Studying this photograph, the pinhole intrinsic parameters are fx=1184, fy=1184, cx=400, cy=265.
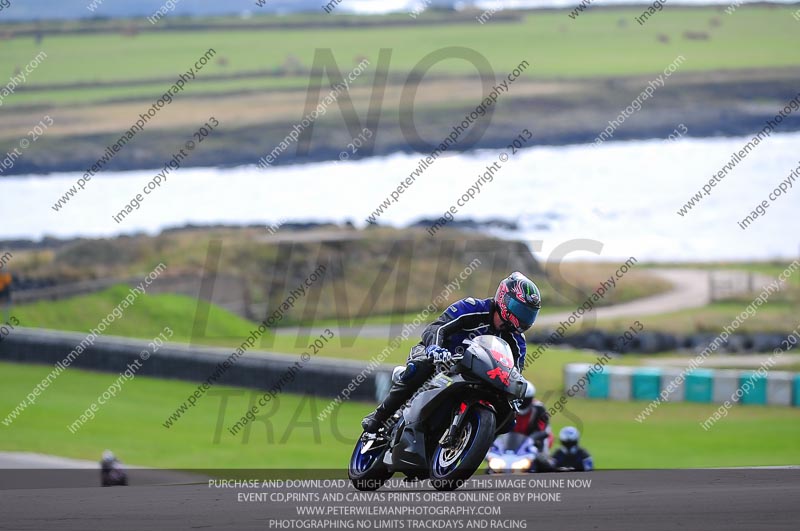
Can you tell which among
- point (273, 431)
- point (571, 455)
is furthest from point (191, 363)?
point (571, 455)

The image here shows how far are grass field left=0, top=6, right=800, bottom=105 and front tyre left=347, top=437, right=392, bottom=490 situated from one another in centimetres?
4497

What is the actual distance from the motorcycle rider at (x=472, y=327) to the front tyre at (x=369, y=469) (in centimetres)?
41

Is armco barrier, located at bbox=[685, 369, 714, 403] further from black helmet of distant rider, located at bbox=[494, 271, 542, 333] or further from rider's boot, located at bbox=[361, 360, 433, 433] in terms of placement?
black helmet of distant rider, located at bbox=[494, 271, 542, 333]

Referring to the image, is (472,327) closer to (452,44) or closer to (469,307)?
(469,307)

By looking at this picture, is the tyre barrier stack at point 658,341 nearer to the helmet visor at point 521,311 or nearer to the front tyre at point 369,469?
the front tyre at point 369,469

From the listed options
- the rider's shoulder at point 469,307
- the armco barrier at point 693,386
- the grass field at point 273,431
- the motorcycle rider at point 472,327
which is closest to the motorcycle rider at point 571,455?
the motorcycle rider at point 472,327

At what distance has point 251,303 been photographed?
36906 mm

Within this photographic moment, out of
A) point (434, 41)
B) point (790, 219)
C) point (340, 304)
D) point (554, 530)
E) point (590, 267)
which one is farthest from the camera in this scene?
point (434, 41)

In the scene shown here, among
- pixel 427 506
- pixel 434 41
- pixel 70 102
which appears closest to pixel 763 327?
pixel 427 506

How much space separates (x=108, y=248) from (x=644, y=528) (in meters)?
34.3

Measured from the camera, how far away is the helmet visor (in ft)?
→ 25.8

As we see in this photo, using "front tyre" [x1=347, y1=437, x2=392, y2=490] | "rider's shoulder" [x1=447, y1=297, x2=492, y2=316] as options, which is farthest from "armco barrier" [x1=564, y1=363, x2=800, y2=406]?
"rider's shoulder" [x1=447, y1=297, x2=492, y2=316]

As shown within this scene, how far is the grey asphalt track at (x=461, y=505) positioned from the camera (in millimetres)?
6422

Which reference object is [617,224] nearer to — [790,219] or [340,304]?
[790,219]
